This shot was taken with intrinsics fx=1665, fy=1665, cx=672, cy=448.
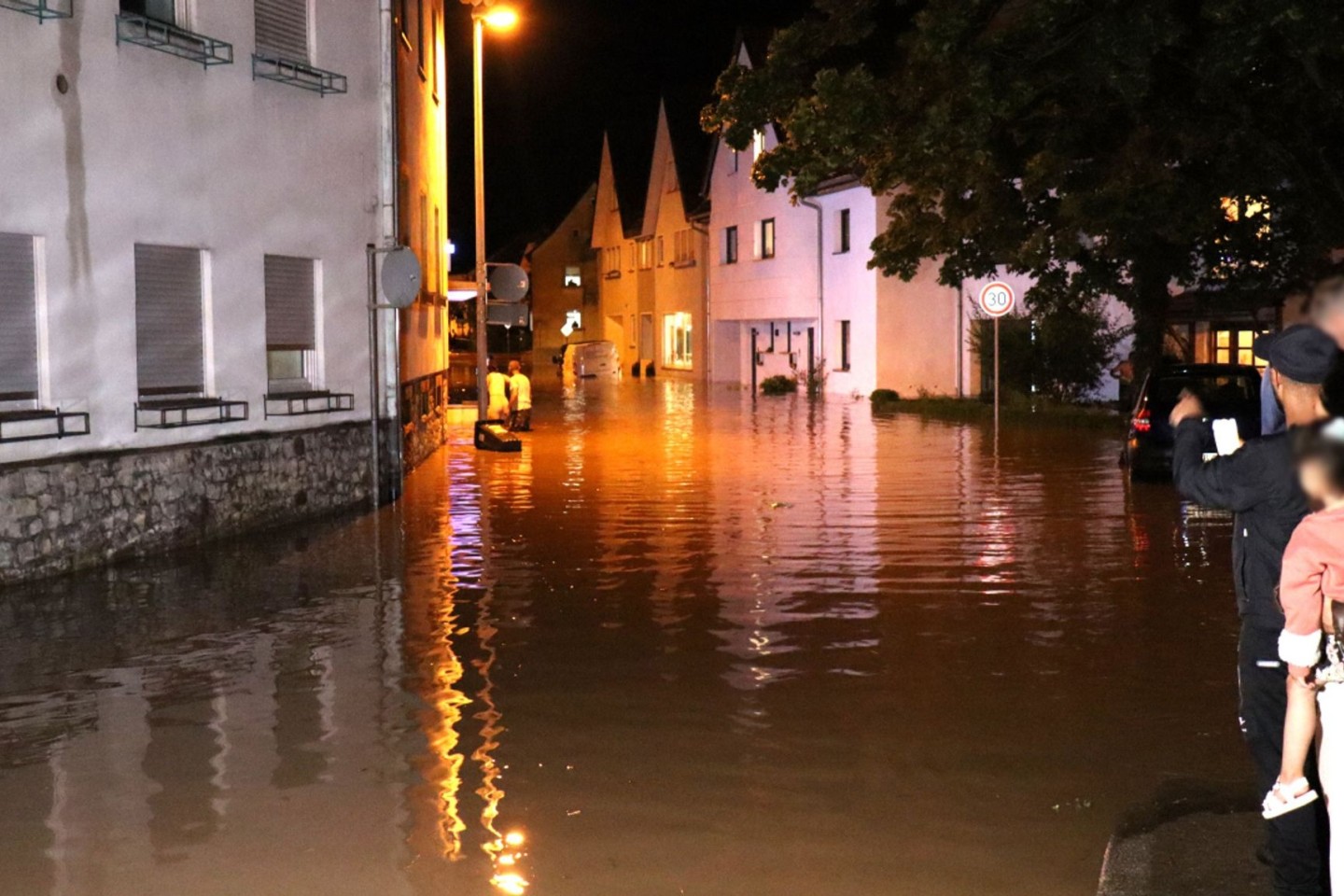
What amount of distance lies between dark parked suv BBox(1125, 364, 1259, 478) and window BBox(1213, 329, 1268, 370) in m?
15.1

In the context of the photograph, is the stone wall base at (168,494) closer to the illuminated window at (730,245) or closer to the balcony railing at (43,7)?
the balcony railing at (43,7)

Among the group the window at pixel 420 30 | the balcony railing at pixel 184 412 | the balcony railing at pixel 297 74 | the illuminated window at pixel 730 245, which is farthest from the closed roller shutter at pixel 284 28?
the illuminated window at pixel 730 245

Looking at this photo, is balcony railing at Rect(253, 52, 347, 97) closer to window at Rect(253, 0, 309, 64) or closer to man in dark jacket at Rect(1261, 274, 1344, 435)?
window at Rect(253, 0, 309, 64)

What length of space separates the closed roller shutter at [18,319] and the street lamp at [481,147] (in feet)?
43.5

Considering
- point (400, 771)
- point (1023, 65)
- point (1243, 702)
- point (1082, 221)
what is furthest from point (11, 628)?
point (1082, 221)

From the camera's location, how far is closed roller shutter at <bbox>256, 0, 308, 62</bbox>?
651 inches

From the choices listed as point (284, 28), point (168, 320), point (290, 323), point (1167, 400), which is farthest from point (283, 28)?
point (1167, 400)

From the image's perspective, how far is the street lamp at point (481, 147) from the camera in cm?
2558

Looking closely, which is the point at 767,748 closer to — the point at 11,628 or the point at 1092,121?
the point at 11,628

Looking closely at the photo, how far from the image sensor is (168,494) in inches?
583

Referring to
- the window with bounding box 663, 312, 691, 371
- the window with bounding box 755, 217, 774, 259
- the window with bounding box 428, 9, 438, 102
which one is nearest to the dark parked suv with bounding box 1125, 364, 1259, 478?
the window with bounding box 428, 9, 438, 102

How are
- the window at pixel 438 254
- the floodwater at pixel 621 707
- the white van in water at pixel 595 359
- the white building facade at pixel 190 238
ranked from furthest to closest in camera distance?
the white van in water at pixel 595 359 → the window at pixel 438 254 → the white building facade at pixel 190 238 → the floodwater at pixel 621 707

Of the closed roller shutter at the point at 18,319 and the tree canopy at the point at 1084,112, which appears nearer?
the closed roller shutter at the point at 18,319

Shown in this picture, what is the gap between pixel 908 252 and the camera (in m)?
23.4
